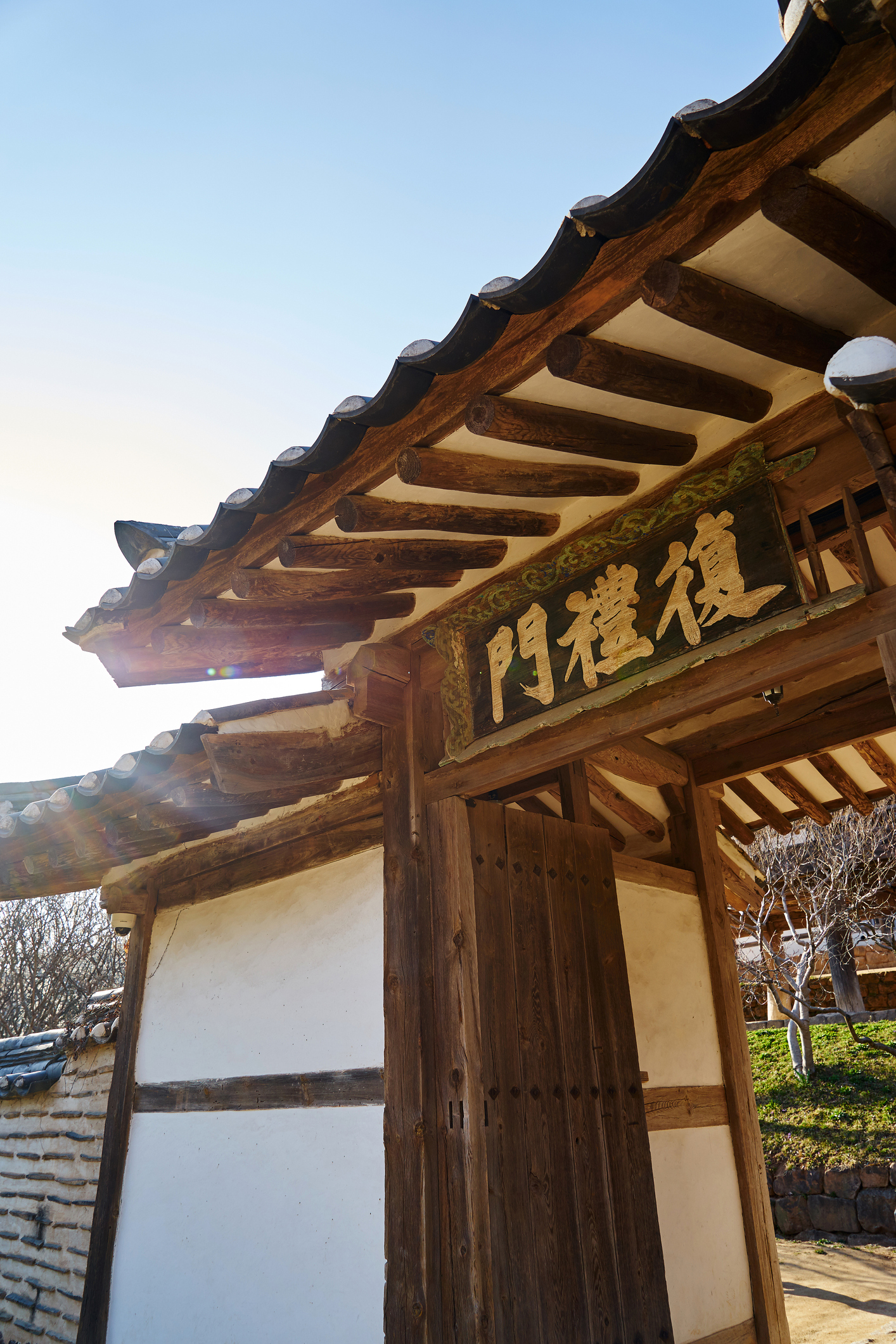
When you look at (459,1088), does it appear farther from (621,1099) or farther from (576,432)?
(576,432)

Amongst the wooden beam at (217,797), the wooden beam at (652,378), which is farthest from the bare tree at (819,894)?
the wooden beam at (652,378)

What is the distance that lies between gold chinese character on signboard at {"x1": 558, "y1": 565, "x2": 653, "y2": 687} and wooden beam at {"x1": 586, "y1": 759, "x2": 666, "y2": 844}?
93.8 inches

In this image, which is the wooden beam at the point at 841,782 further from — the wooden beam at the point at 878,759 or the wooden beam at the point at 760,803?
the wooden beam at the point at 760,803

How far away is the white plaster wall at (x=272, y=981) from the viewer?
394 cm

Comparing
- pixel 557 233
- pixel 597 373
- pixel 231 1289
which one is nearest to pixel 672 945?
pixel 231 1289

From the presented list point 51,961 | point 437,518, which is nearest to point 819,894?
point 437,518

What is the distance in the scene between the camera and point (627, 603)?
10.2 feet

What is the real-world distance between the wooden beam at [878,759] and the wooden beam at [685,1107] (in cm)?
226

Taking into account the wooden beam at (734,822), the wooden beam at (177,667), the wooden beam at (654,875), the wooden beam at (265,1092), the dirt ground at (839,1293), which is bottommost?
the dirt ground at (839,1293)

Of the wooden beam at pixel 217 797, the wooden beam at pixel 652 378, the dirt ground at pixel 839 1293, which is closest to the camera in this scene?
the wooden beam at pixel 652 378

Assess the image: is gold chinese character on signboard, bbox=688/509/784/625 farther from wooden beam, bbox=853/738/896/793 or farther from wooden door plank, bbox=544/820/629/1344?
wooden beam, bbox=853/738/896/793

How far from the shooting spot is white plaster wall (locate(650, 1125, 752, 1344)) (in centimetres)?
420

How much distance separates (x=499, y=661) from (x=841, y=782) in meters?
3.65

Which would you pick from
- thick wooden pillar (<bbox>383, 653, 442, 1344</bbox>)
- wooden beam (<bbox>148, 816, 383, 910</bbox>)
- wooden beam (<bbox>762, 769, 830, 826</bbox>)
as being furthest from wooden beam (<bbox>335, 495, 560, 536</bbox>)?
wooden beam (<bbox>762, 769, 830, 826</bbox>)
